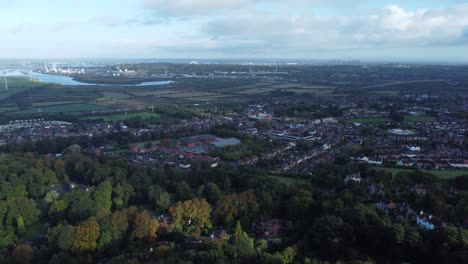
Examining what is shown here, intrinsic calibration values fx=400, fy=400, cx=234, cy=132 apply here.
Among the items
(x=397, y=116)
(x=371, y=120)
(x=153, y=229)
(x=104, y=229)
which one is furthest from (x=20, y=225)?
(x=397, y=116)

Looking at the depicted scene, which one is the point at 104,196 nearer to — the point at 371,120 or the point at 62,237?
the point at 62,237

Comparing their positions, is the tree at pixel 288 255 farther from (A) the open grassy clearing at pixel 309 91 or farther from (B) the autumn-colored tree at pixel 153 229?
(A) the open grassy clearing at pixel 309 91

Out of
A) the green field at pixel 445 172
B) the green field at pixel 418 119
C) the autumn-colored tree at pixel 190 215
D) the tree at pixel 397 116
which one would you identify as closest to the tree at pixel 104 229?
the autumn-colored tree at pixel 190 215

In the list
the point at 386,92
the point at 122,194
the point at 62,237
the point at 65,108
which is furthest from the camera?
the point at 386,92

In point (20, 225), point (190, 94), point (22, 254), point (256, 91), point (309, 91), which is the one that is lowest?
point (20, 225)

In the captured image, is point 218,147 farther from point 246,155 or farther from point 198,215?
point 198,215

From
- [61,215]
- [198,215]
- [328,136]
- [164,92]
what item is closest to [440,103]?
[328,136]
